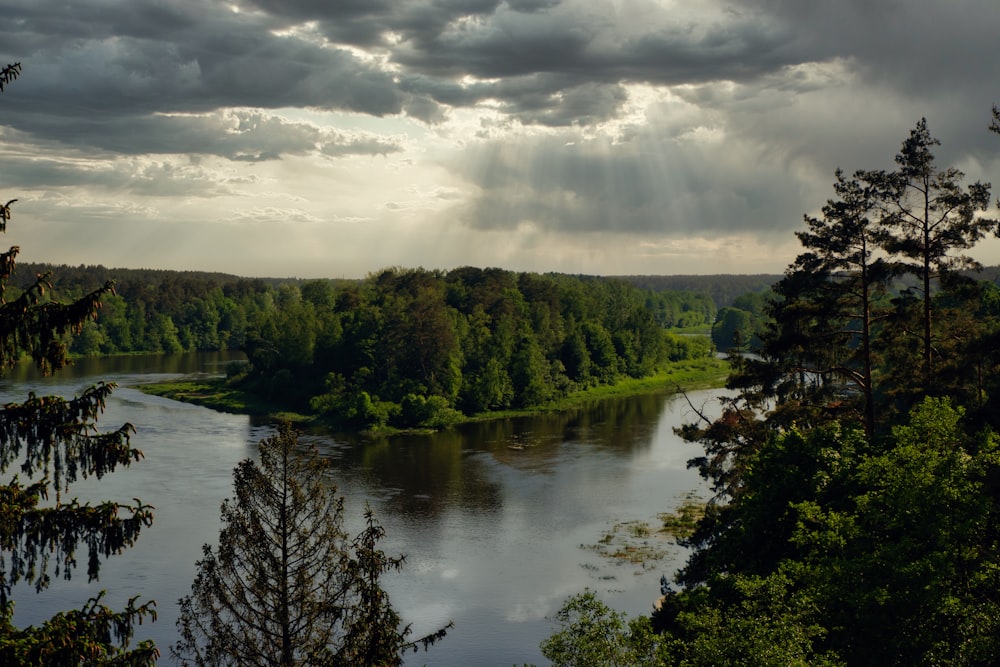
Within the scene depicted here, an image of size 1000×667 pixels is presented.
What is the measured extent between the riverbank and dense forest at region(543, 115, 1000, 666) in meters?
51.6

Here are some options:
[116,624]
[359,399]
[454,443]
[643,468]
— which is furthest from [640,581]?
[359,399]

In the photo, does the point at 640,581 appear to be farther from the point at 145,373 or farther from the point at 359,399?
the point at 145,373

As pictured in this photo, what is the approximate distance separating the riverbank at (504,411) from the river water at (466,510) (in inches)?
187

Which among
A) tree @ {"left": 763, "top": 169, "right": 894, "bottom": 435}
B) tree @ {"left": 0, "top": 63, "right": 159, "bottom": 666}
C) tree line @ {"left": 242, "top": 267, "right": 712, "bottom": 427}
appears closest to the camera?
tree @ {"left": 0, "top": 63, "right": 159, "bottom": 666}

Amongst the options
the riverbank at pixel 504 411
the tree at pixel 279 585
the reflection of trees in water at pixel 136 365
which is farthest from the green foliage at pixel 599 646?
the reflection of trees in water at pixel 136 365

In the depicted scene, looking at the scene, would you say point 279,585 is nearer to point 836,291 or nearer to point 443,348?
point 836,291

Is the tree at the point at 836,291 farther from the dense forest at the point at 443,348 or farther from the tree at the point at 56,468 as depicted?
the dense forest at the point at 443,348

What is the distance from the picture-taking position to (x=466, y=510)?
55.8 m

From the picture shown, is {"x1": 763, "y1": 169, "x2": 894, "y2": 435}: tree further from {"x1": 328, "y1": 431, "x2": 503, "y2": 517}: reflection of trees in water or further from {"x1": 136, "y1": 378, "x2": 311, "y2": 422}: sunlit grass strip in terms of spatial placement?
{"x1": 136, "y1": 378, "x2": 311, "y2": 422}: sunlit grass strip

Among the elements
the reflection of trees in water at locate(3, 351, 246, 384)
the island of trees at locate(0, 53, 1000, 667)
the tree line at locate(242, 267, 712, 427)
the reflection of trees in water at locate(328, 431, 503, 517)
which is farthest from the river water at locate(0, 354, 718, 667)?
the reflection of trees in water at locate(3, 351, 246, 384)

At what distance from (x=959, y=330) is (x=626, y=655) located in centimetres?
2561

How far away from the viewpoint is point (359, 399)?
9344 cm

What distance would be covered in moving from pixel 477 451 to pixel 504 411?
83.3ft

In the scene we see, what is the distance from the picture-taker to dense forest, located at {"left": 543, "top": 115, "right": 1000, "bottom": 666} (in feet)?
62.0
